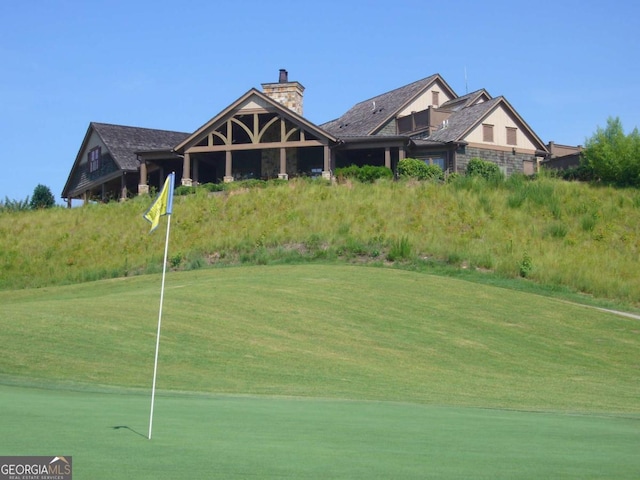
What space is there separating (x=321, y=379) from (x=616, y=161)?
1202 inches

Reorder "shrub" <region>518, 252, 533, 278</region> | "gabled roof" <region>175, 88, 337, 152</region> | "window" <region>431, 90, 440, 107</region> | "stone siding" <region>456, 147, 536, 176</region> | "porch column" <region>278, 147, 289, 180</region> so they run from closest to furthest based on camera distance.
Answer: "shrub" <region>518, 252, 533, 278</region>, "porch column" <region>278, 147, 289, 180</region>, "gabled roof" <region>175, 88, 337, 152</region>, "stone siding" <region>456, 147, 536, 176</region>, "window" <region>431, 90, 440, 107</region>

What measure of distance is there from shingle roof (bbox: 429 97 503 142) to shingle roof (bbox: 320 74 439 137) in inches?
135

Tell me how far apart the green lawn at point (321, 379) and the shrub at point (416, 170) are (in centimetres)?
1437

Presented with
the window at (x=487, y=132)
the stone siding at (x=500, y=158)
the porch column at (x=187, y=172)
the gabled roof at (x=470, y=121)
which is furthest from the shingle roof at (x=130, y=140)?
the window at (x=487, y=132)

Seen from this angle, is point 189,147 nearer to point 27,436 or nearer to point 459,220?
point 459,220

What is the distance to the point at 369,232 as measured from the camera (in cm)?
3609

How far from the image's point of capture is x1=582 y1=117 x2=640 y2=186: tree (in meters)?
41.5

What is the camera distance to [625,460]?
7.23 meters

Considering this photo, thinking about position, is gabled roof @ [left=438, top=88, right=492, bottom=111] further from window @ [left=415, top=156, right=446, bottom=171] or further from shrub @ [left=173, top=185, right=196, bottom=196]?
shrub @ [left=173, top=185, right=196, bottom=196]

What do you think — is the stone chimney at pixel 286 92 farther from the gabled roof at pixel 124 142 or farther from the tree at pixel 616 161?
the tree at pixel 616 161

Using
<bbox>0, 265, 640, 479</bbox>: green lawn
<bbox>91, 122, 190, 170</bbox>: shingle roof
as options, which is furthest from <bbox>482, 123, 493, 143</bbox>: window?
<bbox>0, 265, 640, 479</bbox>: green lawn

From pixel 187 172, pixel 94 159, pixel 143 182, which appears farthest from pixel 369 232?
A: pixel 94 159

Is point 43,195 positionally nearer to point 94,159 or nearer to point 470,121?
point 94,159

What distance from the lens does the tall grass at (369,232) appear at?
33469 millimetres
